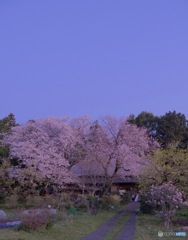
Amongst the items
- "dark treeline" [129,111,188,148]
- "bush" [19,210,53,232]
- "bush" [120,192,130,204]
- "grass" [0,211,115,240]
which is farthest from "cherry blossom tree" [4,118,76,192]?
"dark treeline" [129,111,188,148]

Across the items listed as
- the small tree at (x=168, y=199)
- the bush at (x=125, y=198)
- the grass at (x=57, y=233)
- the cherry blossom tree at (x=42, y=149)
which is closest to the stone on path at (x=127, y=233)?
the grass at (x=57, y=233)

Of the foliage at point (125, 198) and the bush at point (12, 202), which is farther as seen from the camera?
the foliage at point (125, 198)

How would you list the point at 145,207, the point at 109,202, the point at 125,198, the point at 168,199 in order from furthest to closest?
the point at 125,198 < the point at 109,202 < the point at 145,207 < the point at 168,199

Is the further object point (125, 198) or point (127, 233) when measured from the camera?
point (125, 198)

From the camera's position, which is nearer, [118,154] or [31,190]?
[31,190]

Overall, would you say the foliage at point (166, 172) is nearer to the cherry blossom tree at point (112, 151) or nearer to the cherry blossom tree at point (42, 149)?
the cherry blossom tree at point (112, 151)

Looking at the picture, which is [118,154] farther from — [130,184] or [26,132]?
[130,184]

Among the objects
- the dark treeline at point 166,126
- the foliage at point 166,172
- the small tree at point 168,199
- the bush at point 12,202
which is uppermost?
the dark treeline at point 166,126

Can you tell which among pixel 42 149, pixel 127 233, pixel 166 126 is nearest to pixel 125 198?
pixel 42 149

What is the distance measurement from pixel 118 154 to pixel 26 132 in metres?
7.88

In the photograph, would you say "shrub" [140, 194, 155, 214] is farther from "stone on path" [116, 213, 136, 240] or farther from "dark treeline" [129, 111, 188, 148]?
"dark treeline" [129, 111, 188, 148]

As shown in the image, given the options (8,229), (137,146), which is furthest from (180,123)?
(8,229)

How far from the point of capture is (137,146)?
32531 mm

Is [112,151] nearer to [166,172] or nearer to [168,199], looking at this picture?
[166,172]
